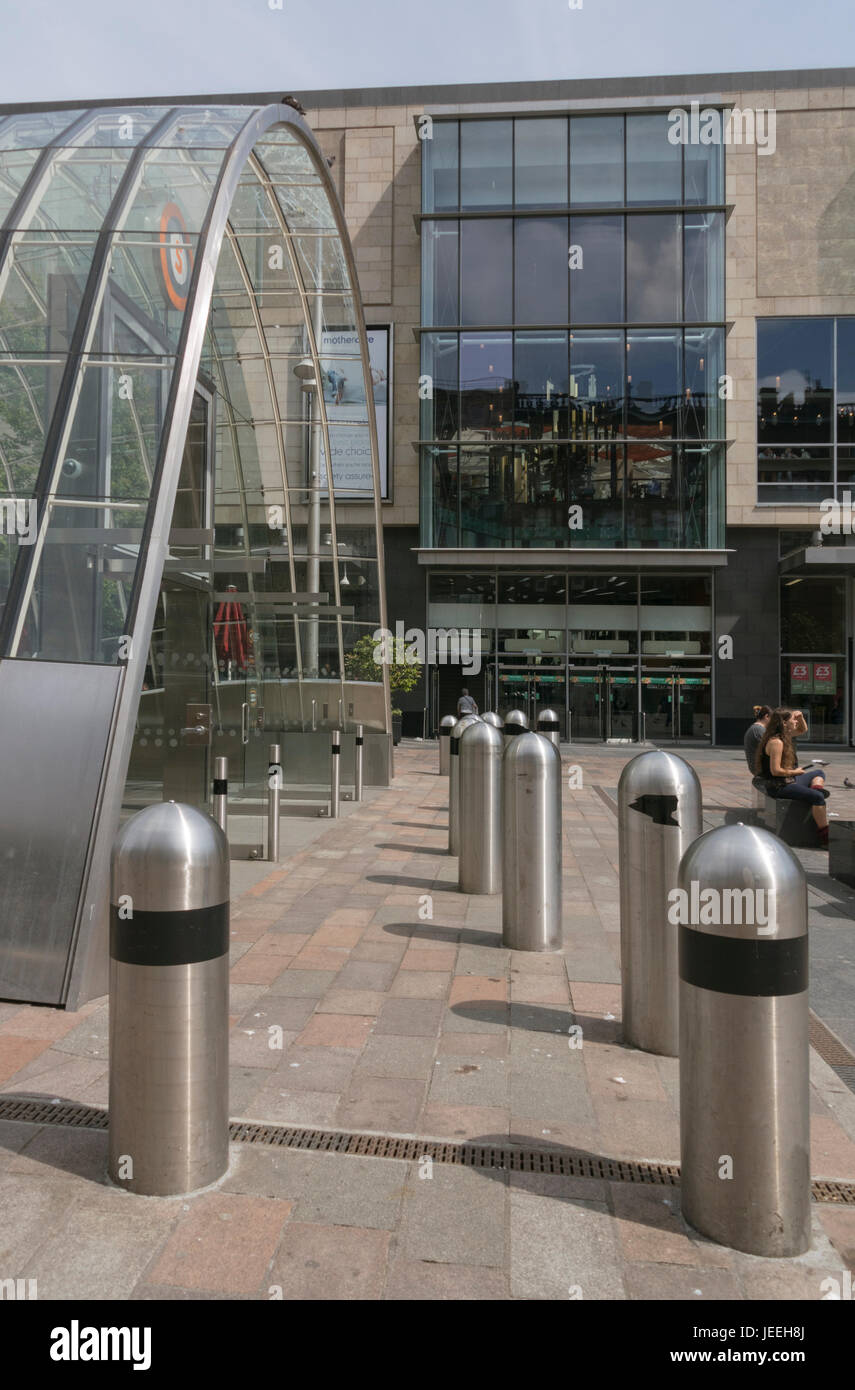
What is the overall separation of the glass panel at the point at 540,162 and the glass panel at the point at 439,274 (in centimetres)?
224

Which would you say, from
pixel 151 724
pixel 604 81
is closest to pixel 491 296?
pixel 604 81

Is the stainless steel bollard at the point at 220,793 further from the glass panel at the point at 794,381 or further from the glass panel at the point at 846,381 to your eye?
the glass panel at the point at 846,381

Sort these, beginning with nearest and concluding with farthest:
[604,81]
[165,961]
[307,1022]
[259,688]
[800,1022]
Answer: [800,1022], [165,961], [307,1022], [259,688], [604,81]

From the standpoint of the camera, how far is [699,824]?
464 cm

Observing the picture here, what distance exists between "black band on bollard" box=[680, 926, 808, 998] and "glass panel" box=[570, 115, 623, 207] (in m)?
28.0

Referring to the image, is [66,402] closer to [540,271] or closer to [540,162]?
[540,271]

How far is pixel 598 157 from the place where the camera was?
26375 millimetres

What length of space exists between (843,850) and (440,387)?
21.7 metres

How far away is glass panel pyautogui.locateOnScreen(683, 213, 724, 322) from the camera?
2608 centimetres

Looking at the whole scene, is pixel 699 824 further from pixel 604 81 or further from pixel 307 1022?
pixel 604 81

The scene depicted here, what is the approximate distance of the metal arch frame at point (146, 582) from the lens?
197 inches

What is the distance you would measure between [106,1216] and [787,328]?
29779 mm

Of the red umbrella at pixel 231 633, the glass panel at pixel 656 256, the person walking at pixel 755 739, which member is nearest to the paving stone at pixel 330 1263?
the person walking at pixel 755 739

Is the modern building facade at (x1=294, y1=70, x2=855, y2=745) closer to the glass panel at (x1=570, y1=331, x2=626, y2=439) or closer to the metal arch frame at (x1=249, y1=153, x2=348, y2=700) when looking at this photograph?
the glass panel at (x1=570, y1=331, x2=626, y2=439)
